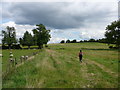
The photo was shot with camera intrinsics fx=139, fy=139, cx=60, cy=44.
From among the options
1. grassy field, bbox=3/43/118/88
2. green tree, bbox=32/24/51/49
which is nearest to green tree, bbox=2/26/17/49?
green tree, bbox=32/24/51/49

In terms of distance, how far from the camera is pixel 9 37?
301ft

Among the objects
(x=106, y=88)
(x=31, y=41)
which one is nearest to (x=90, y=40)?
(x=31, y=41)

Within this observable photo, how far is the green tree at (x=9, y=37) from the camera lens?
88.9 m

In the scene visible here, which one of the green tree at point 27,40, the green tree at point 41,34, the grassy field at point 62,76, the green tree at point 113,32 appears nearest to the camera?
the grassy field at point 62,76

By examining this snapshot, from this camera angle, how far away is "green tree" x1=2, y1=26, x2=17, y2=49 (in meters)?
88.9

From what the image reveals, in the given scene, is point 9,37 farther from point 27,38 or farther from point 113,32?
point 113,32

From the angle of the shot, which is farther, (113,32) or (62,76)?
(113,32)

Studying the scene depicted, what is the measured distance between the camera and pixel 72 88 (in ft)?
27.1

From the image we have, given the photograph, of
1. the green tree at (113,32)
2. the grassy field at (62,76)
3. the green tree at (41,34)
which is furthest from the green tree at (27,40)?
the grassy field at (62,76)

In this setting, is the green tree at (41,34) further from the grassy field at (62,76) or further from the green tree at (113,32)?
the grassy field at (62,76)

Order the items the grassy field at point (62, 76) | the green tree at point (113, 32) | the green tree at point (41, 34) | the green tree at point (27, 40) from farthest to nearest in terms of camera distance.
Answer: the green tree at point (27, 40), the green tree at point (41, 34), the green tree at point (113, 32), the grassy field at point (62, 76)

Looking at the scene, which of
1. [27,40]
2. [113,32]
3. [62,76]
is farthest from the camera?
[27,40]

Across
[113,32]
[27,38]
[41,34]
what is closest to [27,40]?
[27,38]

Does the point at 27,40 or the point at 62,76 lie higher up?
the point at 27,40
